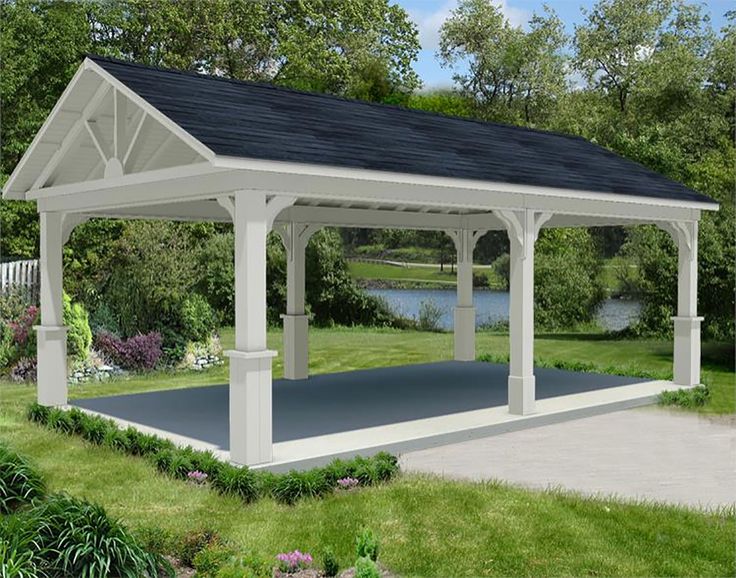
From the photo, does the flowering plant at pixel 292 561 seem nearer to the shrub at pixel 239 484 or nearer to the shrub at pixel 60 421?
the shrub at pixel 239 484

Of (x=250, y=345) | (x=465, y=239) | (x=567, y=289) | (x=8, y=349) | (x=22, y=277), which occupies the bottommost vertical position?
(x=8, y=349)

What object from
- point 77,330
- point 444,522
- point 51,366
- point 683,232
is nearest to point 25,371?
point 77,330

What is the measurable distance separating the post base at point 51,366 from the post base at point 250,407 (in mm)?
4432

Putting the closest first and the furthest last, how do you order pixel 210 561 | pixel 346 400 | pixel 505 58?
1. pixel 210 561
2. pixel 346 400
3. pixel 505 58

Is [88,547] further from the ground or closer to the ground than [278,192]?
closer to the ground

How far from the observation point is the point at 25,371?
603 inches

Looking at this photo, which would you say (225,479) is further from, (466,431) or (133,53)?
(133,53)

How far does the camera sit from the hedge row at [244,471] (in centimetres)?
779

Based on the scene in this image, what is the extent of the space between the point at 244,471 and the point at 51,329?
529 centimetres

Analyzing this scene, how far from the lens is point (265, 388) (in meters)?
8.52

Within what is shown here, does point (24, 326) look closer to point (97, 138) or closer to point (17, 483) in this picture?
point (97, 138)

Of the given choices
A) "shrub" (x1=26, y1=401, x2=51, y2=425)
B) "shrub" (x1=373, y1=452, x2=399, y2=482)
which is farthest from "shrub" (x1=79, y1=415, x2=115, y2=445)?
"shrub" (x1=373, y1=452, x2=399, y2=482)

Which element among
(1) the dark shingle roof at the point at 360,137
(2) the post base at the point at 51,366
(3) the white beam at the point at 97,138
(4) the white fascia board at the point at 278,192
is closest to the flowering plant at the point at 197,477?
(4) the white fascia board at the point at 278,192

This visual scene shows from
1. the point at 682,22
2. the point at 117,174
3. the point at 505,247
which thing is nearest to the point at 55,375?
the point at 117,174
